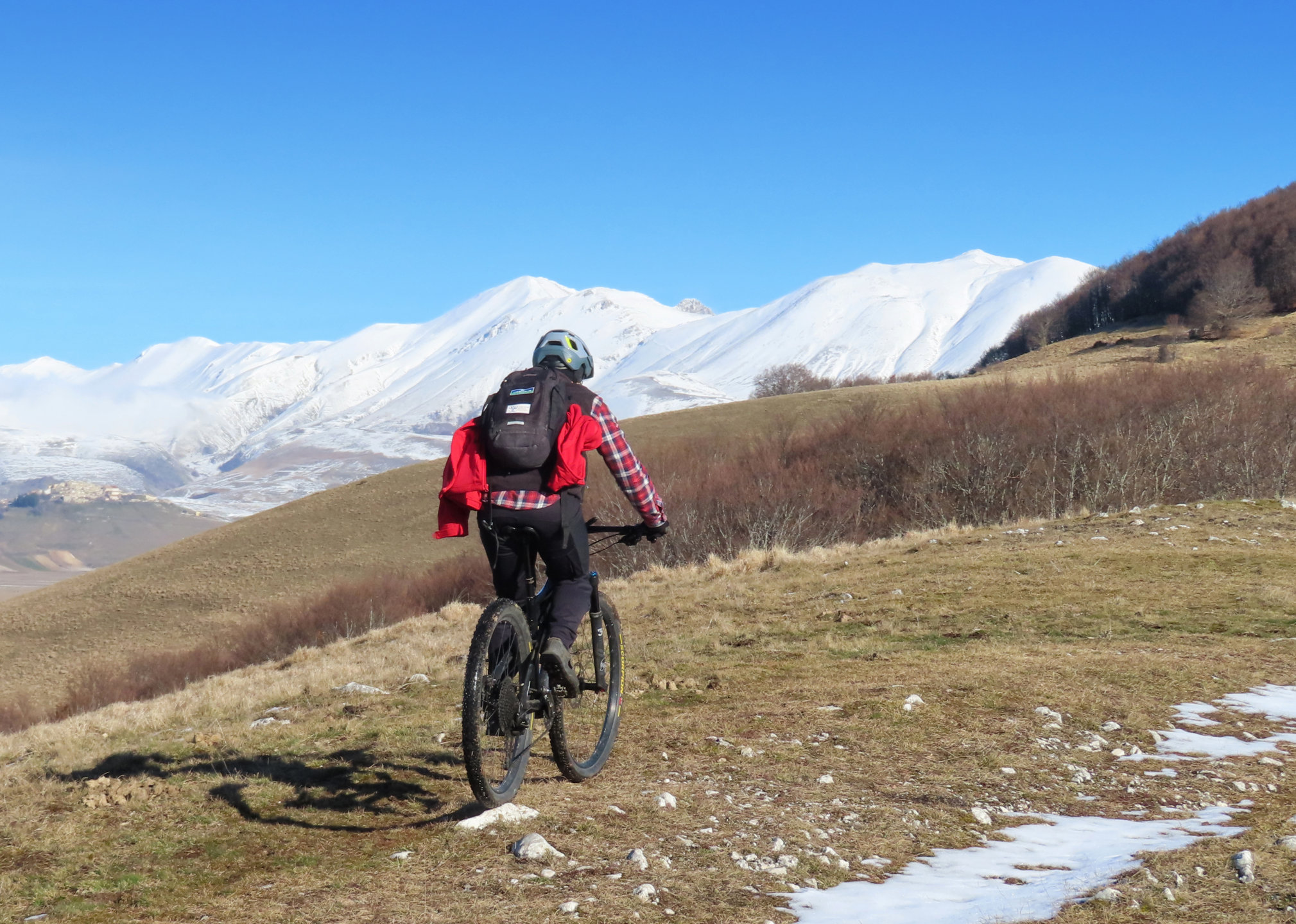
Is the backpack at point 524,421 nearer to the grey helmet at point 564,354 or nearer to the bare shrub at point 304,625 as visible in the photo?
the grey helmet at point 564,354

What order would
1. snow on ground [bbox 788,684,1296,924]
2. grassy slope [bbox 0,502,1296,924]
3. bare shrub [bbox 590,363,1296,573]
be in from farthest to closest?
bare shrub [bbox 590,363,1296,573], grassy slope [bbox 0,502,1296,924], snow on ground [bbox 788,684,1296,924]

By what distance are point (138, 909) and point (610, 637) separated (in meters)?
3.68

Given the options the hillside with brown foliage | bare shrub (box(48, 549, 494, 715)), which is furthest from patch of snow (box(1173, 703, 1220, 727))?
the hillside with brown foliage

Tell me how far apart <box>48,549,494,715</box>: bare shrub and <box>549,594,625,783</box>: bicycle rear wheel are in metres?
60.5

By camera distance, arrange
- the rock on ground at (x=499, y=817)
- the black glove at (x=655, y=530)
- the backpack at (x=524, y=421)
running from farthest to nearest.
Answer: the black glove at (x=655, y=530)
the backpack at (x=524, y=421)
the rock on ground at (x=499, y=817)

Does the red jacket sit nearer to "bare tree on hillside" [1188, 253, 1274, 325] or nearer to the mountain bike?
the mountain bike

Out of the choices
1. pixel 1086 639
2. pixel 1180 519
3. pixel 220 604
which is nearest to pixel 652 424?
pixel 220 604

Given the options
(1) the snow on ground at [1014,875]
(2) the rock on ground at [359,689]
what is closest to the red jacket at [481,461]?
(1) the snow on ground at [1014,875]

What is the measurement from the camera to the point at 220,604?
83000 millimetres

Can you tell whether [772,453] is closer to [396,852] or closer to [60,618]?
[60,618]

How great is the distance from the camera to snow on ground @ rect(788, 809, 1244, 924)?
16.2 ft

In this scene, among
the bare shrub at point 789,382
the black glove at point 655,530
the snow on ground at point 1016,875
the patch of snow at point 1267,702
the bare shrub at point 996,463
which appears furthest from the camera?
the bare shrub at point 789,382

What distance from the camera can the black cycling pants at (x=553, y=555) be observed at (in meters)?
6.39

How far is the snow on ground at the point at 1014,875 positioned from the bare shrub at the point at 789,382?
159571 mm
